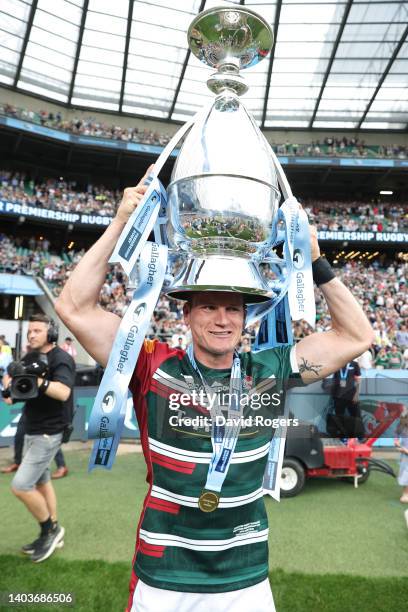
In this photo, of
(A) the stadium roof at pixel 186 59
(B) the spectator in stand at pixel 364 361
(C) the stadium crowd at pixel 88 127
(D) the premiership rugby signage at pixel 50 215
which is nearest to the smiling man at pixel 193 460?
(B) the spectator in stand at pixel 364 361

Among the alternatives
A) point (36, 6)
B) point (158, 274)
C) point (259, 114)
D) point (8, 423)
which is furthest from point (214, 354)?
point (259, 114)

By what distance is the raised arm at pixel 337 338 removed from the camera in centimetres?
178

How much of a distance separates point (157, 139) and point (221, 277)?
92.6 feet

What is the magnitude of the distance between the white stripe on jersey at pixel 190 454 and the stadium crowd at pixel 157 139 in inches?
1039

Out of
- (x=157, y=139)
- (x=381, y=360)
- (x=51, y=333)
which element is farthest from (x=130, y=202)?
(x=157, y=139)

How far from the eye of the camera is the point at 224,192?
60.9 inches

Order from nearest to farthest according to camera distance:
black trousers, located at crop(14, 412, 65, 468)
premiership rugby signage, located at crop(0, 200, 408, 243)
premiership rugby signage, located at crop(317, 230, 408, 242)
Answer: black trousers, located at crop(14, 412, 65, 468), premiership rugby signage, located at crop(0, 200, 408, 243), premiership rugby signage, located at crop(317, 230, 408, 242)

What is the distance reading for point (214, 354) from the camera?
165 cm

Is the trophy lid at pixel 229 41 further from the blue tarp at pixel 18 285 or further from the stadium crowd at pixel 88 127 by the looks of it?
the stadium crowd at pixel 88 127

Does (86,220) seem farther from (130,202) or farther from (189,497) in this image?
(189,497)

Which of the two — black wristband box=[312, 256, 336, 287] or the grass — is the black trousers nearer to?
the grass

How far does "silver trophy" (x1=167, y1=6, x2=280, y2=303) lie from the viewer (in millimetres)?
1538

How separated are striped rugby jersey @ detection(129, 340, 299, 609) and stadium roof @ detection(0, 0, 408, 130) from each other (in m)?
22.9

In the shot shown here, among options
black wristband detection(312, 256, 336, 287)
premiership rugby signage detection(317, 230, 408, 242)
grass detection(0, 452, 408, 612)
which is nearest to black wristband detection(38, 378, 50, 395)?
grass detection(0, 452, 408, 612)
